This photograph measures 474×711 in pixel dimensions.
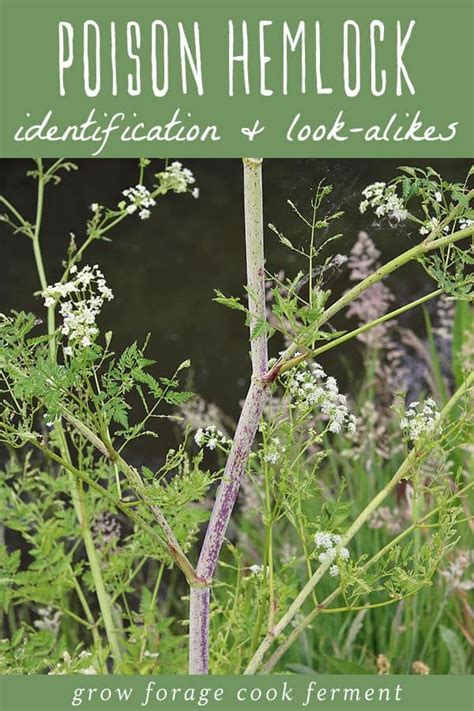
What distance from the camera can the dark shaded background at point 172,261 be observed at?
275 cm

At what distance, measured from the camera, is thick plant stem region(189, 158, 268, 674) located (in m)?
1.02

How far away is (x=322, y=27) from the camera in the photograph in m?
1.16

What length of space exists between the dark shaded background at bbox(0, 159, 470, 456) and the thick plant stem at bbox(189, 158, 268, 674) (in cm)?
145

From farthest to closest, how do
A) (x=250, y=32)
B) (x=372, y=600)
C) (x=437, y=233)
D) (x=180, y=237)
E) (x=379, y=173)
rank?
(x=180, y=237) < (x=379, y=173) < (x=372, y=600) < (x=250, y=32) < (x=437, y=233)

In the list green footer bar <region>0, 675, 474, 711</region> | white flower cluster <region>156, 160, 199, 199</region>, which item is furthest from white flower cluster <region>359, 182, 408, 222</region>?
green footer bar <region>0, 675, 474, 711</region>

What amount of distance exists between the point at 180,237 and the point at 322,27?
1.99 m

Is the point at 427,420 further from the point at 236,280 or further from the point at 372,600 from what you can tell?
the point at 236,280

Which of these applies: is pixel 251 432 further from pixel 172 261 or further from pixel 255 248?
pixel 172 261

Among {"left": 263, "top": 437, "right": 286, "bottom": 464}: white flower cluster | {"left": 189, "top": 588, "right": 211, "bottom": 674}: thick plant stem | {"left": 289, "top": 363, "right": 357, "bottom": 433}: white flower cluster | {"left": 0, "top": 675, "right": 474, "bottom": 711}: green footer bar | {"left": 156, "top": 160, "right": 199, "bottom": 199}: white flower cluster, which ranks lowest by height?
{"left": 0, "top": 675, "right": 474, "bottom": 711}: green footer bar

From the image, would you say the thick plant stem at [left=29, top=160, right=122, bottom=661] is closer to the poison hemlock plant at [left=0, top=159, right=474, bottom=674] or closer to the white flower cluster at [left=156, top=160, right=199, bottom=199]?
the poison hemlock plant at [left=0, top=159, right=474, bottom=674]

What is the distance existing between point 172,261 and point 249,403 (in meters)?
2.04

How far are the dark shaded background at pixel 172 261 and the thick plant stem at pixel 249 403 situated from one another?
145 centimetres

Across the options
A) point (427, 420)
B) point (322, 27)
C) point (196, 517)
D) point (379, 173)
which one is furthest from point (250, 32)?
point (379, 173)

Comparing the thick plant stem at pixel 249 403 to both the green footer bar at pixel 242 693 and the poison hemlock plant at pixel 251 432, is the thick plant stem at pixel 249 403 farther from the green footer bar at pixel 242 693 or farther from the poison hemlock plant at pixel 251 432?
the green footer bar at pixel 242 693
